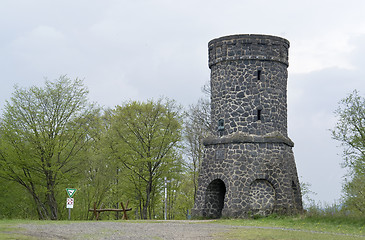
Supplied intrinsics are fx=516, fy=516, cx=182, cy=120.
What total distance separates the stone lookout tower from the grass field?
5.75 feet

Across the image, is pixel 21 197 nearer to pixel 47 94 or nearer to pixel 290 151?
pixel 47 94

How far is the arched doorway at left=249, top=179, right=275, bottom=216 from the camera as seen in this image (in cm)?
2691

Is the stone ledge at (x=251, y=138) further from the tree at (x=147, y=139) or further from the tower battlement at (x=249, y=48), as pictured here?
the tree at (x=147, y=139)

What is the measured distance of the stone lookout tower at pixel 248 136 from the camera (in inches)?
1071

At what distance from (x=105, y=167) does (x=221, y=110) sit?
14037mm

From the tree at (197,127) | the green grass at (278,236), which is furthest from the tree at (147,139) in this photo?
the green grass at (278,236)

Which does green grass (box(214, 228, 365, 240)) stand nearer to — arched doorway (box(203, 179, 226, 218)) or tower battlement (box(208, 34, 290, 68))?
arched doorway (box(203, 179, 226, 218))

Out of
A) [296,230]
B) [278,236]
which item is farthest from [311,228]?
[278,236]

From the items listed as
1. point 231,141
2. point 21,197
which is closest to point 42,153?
point 21,197

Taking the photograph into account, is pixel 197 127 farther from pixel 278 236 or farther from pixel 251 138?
pixel 278 236

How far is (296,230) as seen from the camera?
19266mm

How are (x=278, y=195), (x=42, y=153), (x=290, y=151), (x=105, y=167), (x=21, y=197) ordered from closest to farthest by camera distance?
(x=278, y=195)
(x=290, y=151)
(x=42, y=153)
(x=21, y=197)
(x=105, y=167)

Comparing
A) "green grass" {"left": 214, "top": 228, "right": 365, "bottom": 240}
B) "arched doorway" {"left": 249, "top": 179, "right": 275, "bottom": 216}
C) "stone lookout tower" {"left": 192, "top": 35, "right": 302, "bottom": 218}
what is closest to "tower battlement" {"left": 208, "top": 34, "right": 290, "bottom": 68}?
"stone lookout tower" {"left": 192, "top": 35, "right": 302, "bottom": 218}

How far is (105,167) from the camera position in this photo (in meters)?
39.3
